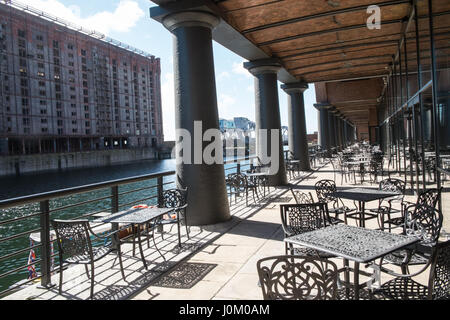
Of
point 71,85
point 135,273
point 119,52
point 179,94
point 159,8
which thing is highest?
point 119,52

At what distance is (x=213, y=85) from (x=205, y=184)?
5.91 ft

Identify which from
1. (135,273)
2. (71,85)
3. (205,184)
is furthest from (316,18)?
(71,85)

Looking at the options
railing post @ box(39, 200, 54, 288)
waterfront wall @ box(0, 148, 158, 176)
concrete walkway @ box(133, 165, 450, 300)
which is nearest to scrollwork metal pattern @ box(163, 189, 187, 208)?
concrete walkway @ box(133, 165, 450, 300)

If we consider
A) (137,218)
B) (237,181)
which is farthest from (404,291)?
(237,181)

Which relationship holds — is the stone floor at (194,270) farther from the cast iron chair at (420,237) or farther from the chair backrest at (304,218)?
the chair backrest at (304,218)

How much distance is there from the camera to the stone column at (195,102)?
19.6ft

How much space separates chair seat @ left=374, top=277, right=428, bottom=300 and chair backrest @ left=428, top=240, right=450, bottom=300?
0.63ft

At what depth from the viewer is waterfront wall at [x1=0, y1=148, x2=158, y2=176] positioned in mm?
58312

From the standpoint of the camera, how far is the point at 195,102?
19.7 feet

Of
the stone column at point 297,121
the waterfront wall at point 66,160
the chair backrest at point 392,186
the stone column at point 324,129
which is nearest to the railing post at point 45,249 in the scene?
the chair backrest at point 392,186

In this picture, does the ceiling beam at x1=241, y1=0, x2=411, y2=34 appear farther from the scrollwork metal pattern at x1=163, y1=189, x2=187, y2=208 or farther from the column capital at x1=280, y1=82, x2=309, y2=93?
the column capital at x1=280, y1=82, x2=309, y2=93

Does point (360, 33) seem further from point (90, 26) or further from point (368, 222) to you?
point (90, 26)

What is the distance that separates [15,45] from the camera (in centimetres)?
6181

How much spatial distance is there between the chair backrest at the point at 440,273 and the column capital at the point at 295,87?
519 inches
